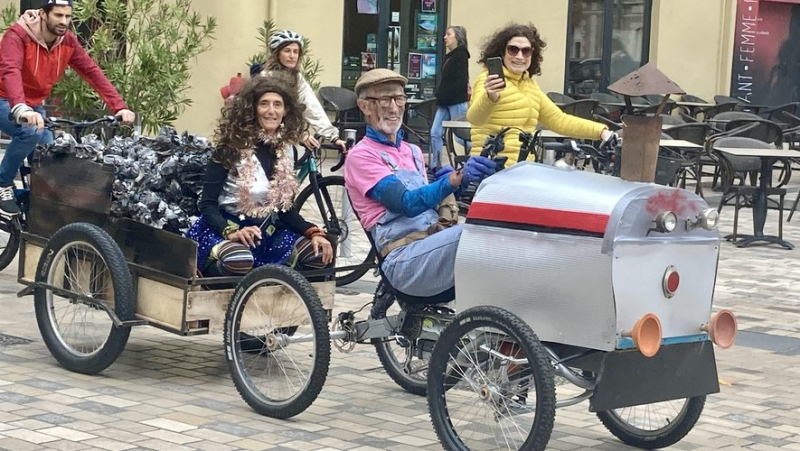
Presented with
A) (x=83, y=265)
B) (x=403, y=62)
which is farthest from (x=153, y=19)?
(x=403, y=62)

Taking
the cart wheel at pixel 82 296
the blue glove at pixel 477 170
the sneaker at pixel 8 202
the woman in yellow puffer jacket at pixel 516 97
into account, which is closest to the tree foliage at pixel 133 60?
the sneaker at pixel 8 202

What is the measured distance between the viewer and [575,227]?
15.8 feet

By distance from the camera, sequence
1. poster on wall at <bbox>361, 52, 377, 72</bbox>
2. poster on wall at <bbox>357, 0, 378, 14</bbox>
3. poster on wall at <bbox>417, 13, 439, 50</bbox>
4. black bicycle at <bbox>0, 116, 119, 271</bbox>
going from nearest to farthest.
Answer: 1. black bicycle at <bbox>0, 116, 119, 271</bbox>
2. poster on wall at <bbox>357, 0, 378, 14</bbox>
3. poster on wall at <bbox>361, 52, 377, 72</bbox>
4. poster on wall at <bbox>417, 13, 439, 50</bbox>

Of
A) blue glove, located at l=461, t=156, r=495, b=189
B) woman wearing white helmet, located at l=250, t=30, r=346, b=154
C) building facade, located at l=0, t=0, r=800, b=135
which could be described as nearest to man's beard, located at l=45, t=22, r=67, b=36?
woman wearing white helmet, located at l=250, t=30, r=346, b=154

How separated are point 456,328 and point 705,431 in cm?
149

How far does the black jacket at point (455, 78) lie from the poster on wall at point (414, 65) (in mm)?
5031

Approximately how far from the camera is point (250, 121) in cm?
638

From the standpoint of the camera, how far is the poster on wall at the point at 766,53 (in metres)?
23.2

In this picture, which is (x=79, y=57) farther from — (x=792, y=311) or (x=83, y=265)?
(x=792, y=311)

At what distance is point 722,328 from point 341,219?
435 centimetres

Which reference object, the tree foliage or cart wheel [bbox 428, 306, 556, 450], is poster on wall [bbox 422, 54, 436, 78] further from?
cart wheel [bbox 428, 306, 556, 450]

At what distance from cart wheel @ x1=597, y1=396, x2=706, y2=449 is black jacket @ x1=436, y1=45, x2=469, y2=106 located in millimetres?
9894

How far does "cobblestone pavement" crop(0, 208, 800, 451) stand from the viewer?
17.7ft

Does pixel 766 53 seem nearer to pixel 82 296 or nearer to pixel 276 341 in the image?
pixel 82 296
